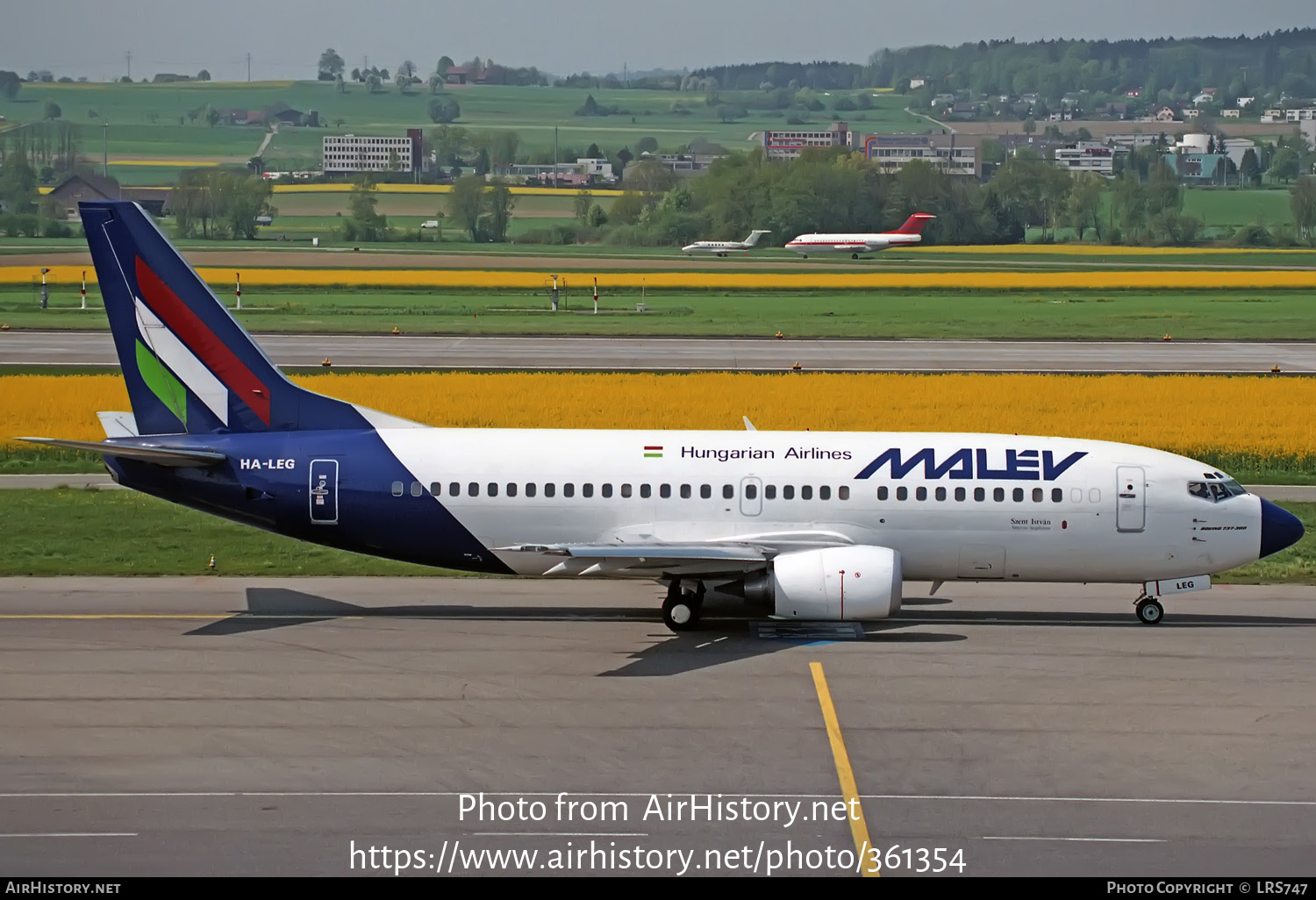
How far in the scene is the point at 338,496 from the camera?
28859 millimetres

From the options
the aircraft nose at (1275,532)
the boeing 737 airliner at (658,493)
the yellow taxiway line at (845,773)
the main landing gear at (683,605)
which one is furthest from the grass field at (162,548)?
the yellow taxiway line at (845,773)

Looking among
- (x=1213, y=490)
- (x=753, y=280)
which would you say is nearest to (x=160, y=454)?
(x=1213, y=490)

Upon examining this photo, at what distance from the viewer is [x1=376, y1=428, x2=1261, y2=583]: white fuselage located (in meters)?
28.8

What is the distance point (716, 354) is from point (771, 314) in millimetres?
20556

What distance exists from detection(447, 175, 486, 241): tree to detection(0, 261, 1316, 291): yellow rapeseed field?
66.7 metres

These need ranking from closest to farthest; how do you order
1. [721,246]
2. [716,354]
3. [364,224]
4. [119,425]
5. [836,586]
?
[836,586]
[119,425]
[716,354]
[721,246]
[364,224]

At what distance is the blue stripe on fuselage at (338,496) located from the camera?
2886 cm

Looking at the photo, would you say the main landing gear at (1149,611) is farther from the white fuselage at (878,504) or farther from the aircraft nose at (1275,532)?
the aircraft nose at (1275,532)

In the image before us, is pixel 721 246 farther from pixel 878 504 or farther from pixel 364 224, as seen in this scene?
pixel 878 504

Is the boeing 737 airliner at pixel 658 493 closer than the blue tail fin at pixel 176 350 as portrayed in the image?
Yes

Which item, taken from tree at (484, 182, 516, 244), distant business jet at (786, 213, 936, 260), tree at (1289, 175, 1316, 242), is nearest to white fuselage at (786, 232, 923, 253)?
distant business jet at (786, 213, 936, 260)

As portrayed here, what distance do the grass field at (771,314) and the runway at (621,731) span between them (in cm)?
4979

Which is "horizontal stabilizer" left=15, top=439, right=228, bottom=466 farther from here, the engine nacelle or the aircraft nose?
the aircraft nose

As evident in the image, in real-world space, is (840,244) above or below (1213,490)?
below
